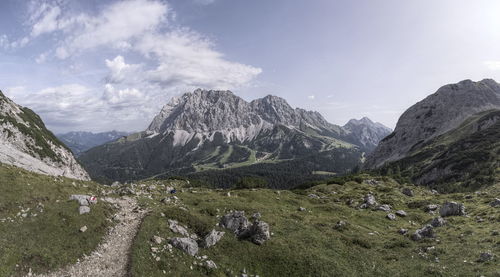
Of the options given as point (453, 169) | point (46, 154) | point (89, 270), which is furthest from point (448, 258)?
point (46, 154)

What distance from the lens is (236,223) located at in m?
39.5

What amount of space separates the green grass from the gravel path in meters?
0.84

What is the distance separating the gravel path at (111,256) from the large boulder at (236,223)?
1170 cm

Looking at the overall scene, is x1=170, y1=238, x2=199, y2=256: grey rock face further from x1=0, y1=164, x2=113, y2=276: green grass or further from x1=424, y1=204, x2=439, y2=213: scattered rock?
x1=424, y1=204, x2=439, y2=213: scattered rock

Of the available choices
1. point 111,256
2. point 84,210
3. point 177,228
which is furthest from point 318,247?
point 84,210

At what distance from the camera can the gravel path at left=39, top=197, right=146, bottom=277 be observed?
2483cm

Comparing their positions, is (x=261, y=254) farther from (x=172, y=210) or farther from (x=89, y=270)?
(x=89, y=270)

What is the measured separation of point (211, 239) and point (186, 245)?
3630 mm

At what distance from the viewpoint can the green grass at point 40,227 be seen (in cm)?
2402

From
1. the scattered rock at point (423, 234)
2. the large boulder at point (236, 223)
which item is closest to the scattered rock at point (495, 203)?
the scattered rock at point (423, 234)

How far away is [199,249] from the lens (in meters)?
33.1

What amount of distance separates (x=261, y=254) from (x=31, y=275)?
2270cm

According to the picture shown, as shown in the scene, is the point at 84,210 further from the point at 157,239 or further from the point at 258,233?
the point at 258,233

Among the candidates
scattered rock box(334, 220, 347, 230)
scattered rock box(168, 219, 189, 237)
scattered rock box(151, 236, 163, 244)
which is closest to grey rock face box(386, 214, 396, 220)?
scattered rock box(334, 220, 347, 230)
